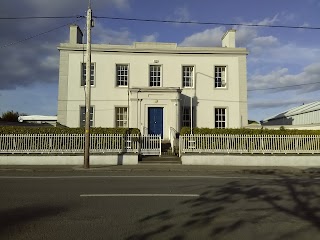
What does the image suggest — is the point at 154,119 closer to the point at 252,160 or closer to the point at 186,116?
the point at 186,116

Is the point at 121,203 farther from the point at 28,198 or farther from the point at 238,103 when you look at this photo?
the point at 238,103

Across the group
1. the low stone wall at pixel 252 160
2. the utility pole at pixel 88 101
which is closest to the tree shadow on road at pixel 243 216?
the utility pole at pixel 88 101

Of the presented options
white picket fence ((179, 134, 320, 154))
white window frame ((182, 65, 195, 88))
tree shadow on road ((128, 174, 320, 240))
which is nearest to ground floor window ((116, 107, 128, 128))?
white window frame ((182, 65, 195, 88))

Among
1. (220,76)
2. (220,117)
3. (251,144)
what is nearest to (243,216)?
(251,144)

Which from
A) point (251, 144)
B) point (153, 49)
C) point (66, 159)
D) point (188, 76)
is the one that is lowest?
point (66, 159)

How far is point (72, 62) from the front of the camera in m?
26.4

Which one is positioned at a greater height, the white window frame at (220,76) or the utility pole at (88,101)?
the white window frame at (220,76)

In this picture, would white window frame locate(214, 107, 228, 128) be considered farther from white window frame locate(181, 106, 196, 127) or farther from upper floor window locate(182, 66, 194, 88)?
upper floor window locate(182, 66, 194, 88)

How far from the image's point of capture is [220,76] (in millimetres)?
27562

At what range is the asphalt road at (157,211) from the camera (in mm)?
6027

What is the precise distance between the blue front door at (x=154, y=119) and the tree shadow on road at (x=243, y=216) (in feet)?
48.3

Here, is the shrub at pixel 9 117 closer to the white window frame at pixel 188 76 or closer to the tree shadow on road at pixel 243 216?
the white window frame at pixel 188 76

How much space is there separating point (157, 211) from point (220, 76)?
21.3 m

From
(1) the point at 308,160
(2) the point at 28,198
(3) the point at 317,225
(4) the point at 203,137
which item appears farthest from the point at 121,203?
(1) the point at 308,160
